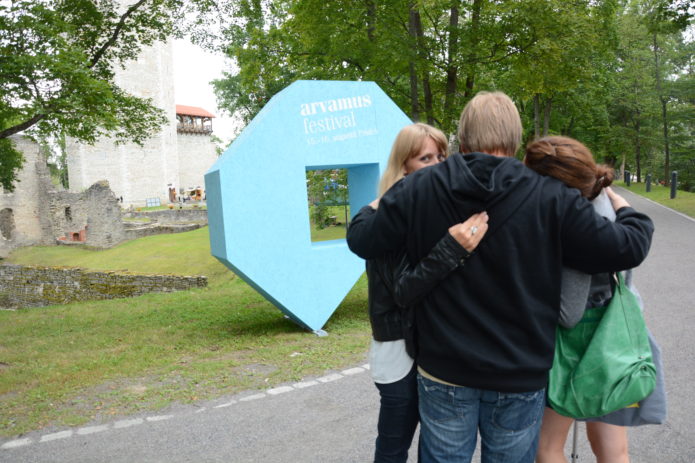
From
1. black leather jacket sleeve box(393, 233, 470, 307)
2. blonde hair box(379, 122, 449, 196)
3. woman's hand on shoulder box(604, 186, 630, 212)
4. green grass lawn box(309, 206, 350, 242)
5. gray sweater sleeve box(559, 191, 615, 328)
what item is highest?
blonde hair box(379, 122, 449, 196)

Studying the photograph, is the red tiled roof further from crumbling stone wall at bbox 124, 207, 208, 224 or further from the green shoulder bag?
the green shoulder bag

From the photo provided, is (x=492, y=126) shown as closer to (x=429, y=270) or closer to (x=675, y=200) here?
(x=429, y=270)

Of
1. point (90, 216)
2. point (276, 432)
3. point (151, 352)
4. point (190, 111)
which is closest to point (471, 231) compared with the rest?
point (276, 432)

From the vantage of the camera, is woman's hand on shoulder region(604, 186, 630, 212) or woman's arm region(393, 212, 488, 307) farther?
woman's hand on shoulder region(604, 186, 630, 212)

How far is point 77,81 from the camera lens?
31.0ft

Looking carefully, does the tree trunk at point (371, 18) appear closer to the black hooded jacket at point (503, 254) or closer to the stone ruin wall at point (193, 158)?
the black hooded jacket at point (503, 254)

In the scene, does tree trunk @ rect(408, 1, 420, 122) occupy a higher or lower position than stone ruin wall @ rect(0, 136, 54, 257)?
higher

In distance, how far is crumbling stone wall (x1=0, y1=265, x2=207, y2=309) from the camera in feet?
44.4

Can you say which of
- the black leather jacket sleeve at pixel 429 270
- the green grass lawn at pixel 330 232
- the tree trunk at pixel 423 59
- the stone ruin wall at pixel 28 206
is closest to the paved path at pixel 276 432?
the black leather jacket sleeve at pixel 429 270

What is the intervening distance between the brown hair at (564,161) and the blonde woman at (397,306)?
323 millimetres

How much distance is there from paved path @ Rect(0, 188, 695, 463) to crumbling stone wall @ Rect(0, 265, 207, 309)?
9093 mm

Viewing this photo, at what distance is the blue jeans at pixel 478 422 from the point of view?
1901 mm

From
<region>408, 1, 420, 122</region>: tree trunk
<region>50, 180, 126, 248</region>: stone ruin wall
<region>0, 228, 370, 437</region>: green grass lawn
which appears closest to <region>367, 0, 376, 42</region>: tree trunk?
<region>408, 1, 420, 122</region>: tree trunk

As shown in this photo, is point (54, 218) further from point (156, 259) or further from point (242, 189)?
point (242, 189)
